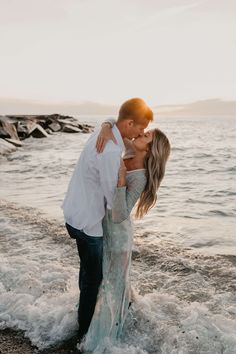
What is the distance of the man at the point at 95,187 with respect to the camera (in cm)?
349

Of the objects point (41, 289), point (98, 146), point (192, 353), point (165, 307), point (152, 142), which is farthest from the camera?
point (41, 289)

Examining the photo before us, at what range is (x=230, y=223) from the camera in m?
9.26

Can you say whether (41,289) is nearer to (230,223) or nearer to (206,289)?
(206,289)

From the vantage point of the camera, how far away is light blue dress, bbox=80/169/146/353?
4070 mm

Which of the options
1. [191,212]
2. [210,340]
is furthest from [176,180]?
[210,340]

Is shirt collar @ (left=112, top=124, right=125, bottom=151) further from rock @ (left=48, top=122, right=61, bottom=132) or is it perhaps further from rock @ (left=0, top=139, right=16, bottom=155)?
rock @ (left=48, top=122, right=61, bottom=132)

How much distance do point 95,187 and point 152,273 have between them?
3160 millimetres

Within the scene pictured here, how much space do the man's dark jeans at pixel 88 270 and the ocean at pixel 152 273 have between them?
41 centimetres

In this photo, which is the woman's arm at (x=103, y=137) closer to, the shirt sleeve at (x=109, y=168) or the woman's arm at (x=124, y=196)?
the shirt sleeve at (x=109, y=168)

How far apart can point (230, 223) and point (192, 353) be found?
532cm

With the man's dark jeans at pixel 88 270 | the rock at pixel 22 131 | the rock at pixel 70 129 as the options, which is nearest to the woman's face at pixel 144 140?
the man's dark jeans at pixel 88 270

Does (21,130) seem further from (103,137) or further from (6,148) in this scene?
(103,137)

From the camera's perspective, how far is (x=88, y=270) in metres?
4.01

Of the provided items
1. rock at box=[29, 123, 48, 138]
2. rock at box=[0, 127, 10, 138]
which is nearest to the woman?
rock at box=[0, 127, 10, 138]
